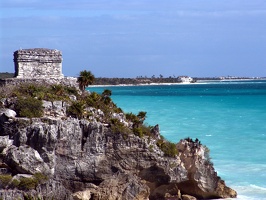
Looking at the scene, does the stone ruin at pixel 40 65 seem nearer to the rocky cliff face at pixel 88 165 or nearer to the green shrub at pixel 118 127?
the green shrub at pixel 118 127

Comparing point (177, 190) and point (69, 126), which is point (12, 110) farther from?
point (177, 190)

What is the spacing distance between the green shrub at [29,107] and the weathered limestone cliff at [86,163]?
0.21m

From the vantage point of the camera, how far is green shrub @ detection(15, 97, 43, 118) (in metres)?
20.2

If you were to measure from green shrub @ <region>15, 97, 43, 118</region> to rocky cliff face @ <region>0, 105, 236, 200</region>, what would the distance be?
0.29 metres

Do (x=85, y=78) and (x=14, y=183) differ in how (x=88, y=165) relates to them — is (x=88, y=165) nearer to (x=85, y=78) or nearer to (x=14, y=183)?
(x=14, y=183)

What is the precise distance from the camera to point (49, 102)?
21016 mm

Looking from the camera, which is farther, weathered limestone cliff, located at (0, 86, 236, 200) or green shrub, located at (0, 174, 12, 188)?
weathered limestone cliff, located at (0, 86, 236, 200)

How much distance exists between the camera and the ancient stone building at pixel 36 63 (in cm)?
2373

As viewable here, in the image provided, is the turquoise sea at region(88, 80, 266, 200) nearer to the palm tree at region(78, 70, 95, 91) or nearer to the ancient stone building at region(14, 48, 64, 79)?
the palm tree at region(78, 70, 95, 91)

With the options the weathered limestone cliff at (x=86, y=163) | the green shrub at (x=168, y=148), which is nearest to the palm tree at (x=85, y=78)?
the weathered limestone cliff at (x=86, y=163)

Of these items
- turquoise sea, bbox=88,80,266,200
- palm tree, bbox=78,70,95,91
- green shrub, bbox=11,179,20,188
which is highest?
palm tree, bbox=78,70,95,91

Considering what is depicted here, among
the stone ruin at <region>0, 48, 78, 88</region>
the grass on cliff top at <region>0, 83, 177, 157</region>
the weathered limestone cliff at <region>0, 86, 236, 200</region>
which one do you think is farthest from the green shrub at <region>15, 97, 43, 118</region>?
the stone ruin at <region>0, 48, 78, 88</region>

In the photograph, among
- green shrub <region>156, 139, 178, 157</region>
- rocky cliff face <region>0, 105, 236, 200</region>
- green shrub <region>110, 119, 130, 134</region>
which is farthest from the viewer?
green shrub <region>156, 139, 178, 157</region>

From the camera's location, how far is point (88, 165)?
20.3 meters
